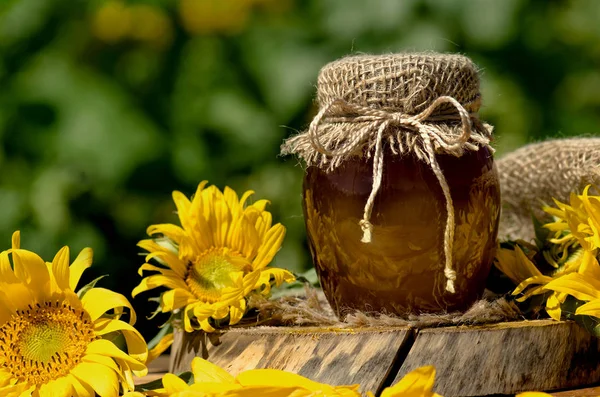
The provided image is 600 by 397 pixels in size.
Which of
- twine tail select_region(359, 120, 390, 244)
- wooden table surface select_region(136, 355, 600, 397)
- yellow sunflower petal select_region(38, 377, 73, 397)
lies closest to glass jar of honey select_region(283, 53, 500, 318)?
twine tail select_region(359, 120, 390, 244)

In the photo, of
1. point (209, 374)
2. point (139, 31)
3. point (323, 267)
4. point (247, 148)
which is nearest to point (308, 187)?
Result: point (323, 267)

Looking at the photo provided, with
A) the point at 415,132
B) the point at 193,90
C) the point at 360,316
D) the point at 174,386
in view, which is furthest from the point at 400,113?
the point at 193,90

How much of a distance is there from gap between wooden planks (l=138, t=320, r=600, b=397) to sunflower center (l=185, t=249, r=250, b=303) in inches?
6.1

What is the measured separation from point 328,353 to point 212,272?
0.29 m

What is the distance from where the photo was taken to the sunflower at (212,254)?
4.57ft

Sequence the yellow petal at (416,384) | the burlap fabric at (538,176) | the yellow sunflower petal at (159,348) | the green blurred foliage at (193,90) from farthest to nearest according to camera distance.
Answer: the green blurred foliage at (193,90)
the burlap fabric at (538,176)
the yellow sunflower petal at (159,348)
the yellow petal at (416,384)

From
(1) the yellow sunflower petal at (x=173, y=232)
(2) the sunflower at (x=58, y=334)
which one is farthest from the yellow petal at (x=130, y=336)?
(1) the yellow sunflower petal at (x=173, y=232)

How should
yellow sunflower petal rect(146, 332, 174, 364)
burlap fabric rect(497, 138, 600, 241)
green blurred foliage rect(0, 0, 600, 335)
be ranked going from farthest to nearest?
green blurred foliage rect(0, 0, 600, 335)
burlap fabric rect(497, 138, 600, 241)
yellow sunflower petal rect(146, 332, 174, 364)

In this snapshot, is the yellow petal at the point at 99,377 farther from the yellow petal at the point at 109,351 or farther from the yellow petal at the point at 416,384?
the yellow petal at the point at 416,384

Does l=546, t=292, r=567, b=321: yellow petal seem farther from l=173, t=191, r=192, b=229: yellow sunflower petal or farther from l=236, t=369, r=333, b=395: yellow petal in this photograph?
l=173, t=191, r=192, b=229: yellow sunflower petal

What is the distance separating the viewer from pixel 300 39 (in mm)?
2100

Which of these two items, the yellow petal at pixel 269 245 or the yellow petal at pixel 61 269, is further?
the yellow petal at pixel 269 245

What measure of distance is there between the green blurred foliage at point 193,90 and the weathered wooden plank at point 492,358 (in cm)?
81

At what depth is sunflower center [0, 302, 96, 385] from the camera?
3.96ft
